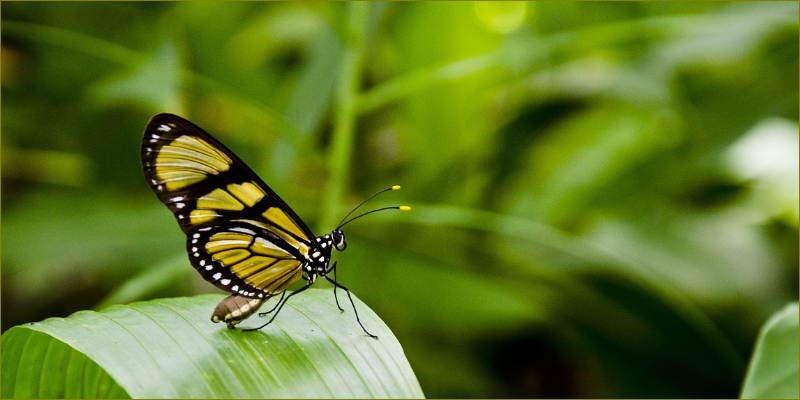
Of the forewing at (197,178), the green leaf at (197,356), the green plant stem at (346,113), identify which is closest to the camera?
the green leaf at (197,356)

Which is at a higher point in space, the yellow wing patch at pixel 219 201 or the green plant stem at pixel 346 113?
the green plant stem at pixel 346 113

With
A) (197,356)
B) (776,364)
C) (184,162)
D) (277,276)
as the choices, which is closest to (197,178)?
(184,162)

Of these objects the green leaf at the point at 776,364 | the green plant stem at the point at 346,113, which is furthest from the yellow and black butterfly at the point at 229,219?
the green leaf at the point at 776,364

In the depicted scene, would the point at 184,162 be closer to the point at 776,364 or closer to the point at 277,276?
the point at 277,276

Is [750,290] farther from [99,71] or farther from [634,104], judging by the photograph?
[99,71]

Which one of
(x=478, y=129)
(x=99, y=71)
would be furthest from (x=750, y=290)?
(x=99, y=71)

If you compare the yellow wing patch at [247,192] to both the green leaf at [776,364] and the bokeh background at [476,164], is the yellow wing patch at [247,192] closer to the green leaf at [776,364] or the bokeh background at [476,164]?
the bokeh background at [476,164]

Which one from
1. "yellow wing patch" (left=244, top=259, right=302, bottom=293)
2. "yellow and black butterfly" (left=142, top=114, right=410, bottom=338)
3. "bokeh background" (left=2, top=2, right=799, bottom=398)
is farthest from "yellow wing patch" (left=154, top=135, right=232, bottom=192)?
"bokeh background" (left=2, top=2, right=799, bottom=398)

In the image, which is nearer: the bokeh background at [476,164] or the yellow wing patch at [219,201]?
the yellow wing patch at [219,201]
